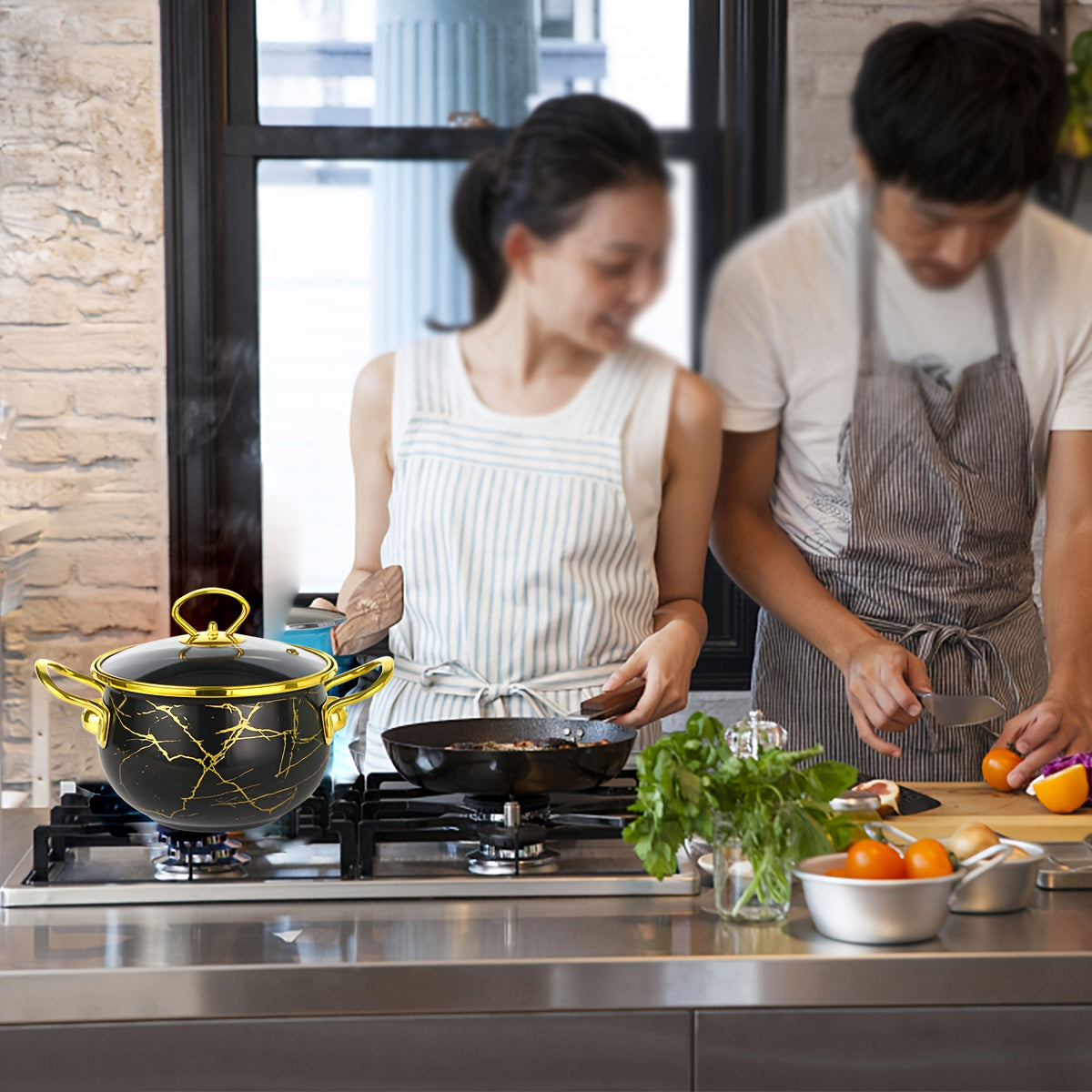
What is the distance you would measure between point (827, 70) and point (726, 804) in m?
1.43

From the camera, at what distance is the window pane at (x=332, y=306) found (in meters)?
2.15

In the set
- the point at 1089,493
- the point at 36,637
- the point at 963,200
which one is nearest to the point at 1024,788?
the point at 1089,493

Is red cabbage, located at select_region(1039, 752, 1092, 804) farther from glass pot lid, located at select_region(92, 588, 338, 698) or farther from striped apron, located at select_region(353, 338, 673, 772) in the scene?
glass pot lid, located at select_region(92, 588, 338, 698)

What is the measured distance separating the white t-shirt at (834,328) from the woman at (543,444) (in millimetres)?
101

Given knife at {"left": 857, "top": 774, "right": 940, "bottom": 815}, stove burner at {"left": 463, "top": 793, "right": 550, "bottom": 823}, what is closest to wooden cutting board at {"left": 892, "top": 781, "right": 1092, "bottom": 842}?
knife at {"left": 857, "top": 774, "right": 940, "bottom": 815}

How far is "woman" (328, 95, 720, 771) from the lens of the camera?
6.55ft

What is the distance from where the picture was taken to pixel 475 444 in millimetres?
2102

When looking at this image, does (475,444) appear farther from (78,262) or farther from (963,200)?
(963,200)

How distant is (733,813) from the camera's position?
111 centimetres

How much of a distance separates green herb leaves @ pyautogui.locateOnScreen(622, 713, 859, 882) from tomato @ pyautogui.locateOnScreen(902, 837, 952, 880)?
7cm

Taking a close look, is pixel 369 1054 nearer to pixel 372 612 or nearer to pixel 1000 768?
pixel 1000 768

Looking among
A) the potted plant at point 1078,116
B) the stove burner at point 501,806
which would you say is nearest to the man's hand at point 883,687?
the stove burner at point 501,806

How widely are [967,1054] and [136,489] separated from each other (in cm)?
157

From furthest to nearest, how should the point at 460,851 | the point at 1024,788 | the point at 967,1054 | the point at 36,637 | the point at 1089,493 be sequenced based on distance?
the point at 36,637 → the point at 1089,493 → the point at 1024,788 → the point at 460,851 → the point at 967,1054
